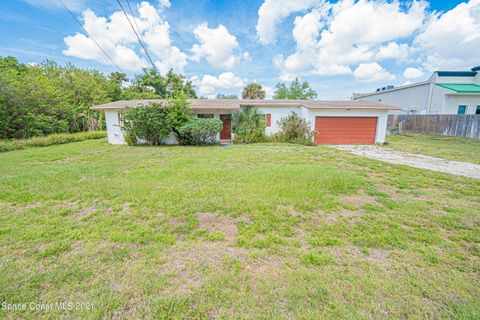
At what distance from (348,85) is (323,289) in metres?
Answer: 37.0

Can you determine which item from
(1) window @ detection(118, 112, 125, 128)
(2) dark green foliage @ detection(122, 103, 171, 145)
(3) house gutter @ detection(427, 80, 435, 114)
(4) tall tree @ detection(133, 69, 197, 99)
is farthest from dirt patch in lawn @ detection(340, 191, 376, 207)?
(4) tall tree @ detection(133, 69, 197, 99)

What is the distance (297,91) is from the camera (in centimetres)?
3572

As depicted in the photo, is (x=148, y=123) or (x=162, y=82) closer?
(x=148, y=123)

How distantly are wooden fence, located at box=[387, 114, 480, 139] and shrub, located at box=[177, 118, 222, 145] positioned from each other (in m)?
17.5

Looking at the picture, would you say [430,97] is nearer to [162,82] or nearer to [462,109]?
[462,109]

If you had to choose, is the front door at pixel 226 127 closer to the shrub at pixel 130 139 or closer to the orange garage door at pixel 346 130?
the shrub at pixel 130 139

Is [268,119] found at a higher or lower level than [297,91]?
lower

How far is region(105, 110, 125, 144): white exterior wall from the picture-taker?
1281 centimetres

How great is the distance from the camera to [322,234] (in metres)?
2.82

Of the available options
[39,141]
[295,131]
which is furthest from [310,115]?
[39,141]

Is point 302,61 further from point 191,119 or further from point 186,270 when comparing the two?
point 186,270

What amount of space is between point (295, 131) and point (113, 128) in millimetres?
12318

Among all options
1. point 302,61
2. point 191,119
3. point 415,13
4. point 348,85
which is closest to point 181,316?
point 191,119

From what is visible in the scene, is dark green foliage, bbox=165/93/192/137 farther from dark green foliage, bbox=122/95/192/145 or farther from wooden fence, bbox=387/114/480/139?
wooden fence, bbox=387/114/480/139
